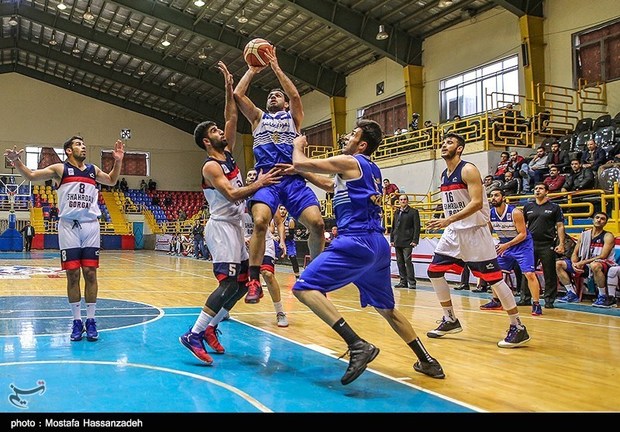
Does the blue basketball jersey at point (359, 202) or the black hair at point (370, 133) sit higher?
the black hair at point (370, 133)

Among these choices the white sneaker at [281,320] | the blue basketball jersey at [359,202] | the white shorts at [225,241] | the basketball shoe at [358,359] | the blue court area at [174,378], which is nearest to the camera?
the blue court area at [174,378]

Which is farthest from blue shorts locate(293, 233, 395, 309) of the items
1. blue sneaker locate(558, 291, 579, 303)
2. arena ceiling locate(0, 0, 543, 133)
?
arena ceiling locate(0, 0, 543, 133)

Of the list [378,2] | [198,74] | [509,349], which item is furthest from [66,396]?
[198,74]

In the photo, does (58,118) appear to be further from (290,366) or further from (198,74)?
(290,366)

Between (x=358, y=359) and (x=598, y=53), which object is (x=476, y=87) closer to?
(x=598, y=53)

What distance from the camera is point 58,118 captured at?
38438 millimetres

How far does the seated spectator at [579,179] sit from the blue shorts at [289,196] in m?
8.92

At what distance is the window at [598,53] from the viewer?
17.6 meters

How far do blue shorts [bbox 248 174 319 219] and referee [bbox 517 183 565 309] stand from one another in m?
5.09

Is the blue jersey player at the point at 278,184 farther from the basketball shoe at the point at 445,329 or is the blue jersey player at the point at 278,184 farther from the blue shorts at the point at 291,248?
the blue shorts at the point at 291,248

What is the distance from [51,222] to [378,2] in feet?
75.8

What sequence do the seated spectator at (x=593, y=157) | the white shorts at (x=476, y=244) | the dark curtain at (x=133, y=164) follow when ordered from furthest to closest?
the dark curtain at (x=133, y=164), the seated spectator at (x=593, y=157), the white shorts at (x=476, y=244)

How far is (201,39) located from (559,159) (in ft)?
60.5

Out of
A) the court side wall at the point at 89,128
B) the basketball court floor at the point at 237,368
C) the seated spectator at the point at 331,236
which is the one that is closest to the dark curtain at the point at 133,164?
the court side wall at the point at 89,128
